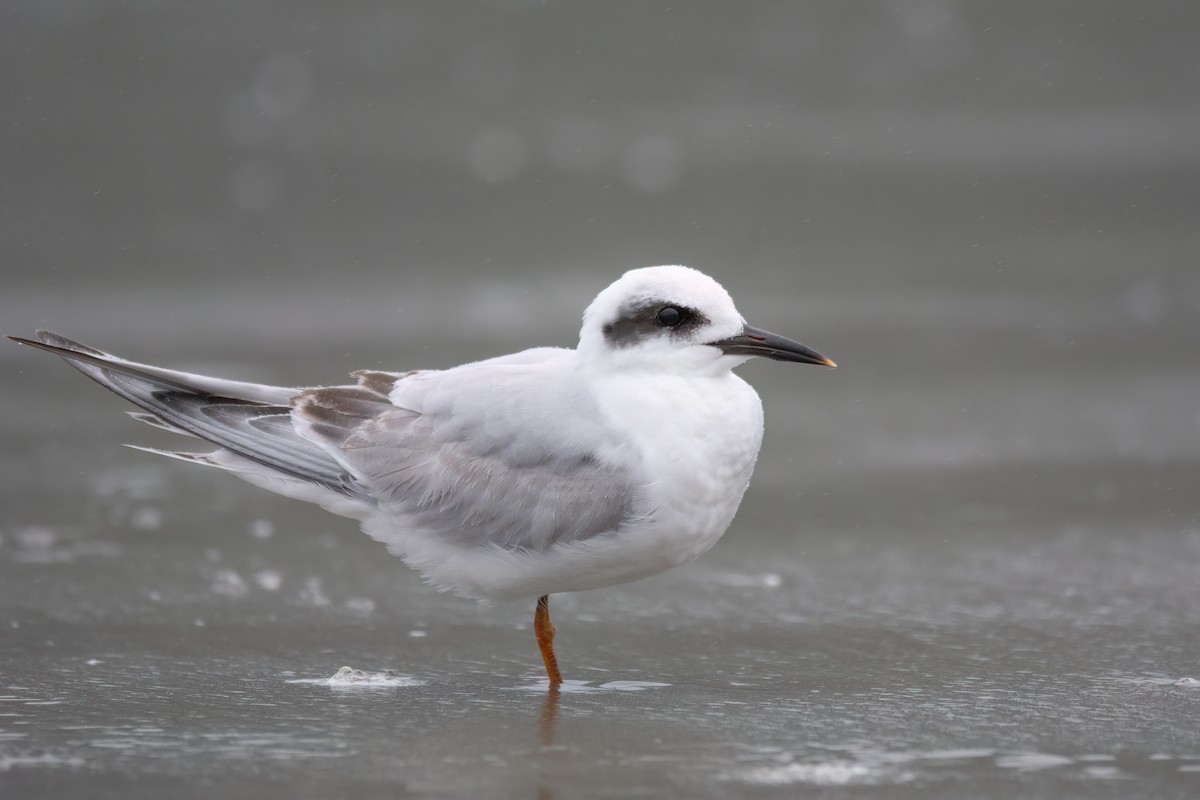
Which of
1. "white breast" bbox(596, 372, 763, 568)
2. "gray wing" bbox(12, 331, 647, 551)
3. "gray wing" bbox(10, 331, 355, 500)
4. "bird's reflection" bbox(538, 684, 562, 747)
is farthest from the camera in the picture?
"gray wing" bbox(10, 331, 355, 500)

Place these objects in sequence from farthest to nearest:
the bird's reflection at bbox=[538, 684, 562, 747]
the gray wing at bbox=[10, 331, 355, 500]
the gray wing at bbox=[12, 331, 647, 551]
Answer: the gray wing at bbox=[10, 331, 355, 500] < the gray wing at bbox=[12, 331, 647, 551] < the bird's reflection at bbox=[538, 684, 562, 747]

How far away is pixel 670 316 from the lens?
3830 millimetres

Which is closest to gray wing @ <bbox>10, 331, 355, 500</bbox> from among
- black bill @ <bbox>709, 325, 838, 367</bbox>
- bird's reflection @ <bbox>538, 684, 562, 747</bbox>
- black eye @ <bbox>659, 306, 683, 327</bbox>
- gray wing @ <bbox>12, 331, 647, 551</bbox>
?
gray wing @ <bbox>12, 331, 647, 551</bbox>

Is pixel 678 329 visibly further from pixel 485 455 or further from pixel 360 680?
pixel 360 680

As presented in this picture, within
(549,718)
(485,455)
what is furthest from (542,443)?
(549,718)

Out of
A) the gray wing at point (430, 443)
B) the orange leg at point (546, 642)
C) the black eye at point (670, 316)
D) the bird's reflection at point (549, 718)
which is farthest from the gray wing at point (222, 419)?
the black eye at point (670, 316)

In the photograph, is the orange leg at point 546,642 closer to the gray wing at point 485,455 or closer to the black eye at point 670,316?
the gray wing at point 485,455

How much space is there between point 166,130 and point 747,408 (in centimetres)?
533

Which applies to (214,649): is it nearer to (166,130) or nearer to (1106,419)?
(1106,419)

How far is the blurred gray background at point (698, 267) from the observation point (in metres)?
4.11

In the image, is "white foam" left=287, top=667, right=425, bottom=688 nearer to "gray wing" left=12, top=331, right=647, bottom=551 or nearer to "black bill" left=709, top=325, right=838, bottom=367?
"gray wing" left=12, top=331, right=647, bottom=551

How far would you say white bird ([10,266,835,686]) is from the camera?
3705 millimetres

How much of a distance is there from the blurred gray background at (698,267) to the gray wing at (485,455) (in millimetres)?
427

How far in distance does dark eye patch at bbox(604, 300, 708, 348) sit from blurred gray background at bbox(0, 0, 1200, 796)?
0.90 meters
